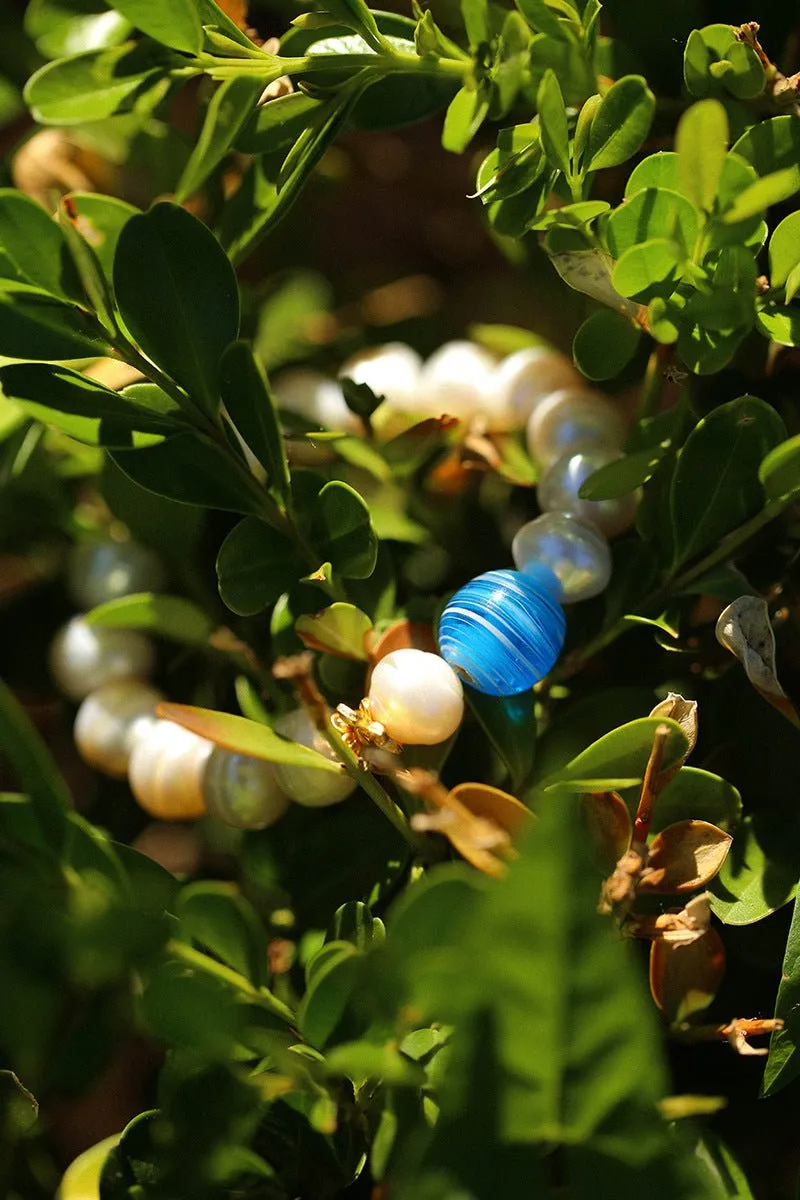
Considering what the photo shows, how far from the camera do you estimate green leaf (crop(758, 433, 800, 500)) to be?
444 millimetres

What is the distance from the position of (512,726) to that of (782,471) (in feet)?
0.52

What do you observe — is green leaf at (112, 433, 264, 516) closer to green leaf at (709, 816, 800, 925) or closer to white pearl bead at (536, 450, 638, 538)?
white pearl bead at (536, 450, 638, 538)

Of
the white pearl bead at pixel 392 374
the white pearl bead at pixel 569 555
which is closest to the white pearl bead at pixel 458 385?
the white pearl bead at pixel 392 374

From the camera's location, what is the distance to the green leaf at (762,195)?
38 cm

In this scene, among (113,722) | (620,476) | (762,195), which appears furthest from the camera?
(113,722)

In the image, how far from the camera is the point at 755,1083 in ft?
1.71

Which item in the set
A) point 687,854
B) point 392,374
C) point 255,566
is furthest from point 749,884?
point 392,374

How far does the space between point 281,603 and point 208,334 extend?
129 millimetres

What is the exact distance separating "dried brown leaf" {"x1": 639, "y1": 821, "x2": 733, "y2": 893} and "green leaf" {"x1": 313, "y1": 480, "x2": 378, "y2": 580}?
169 millimetres

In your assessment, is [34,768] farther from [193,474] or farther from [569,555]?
[569,555]

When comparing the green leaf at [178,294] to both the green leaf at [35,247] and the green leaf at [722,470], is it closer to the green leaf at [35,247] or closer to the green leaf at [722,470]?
the green leaf at [35,247]

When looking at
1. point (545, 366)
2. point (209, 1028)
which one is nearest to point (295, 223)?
point (545, 366)

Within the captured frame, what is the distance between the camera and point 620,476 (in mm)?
479

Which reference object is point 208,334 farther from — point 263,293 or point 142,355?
point 263,293
